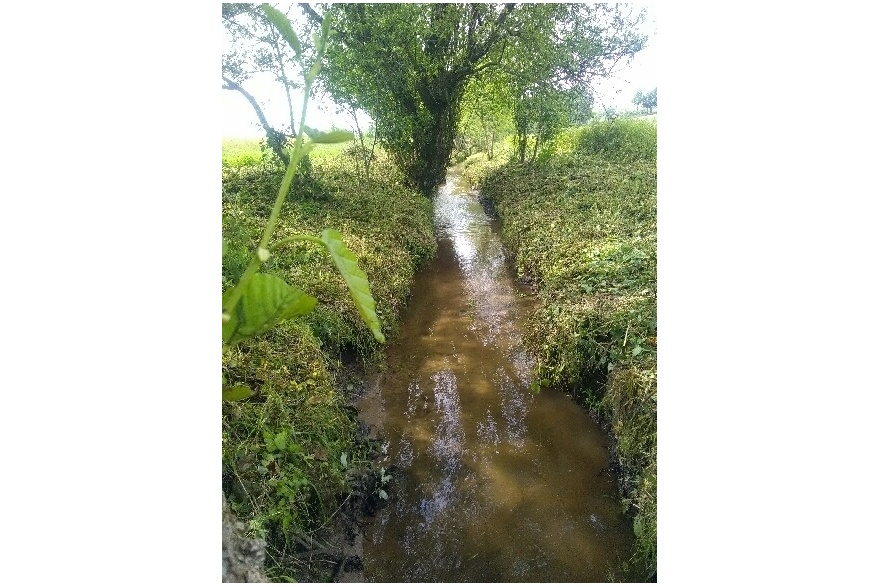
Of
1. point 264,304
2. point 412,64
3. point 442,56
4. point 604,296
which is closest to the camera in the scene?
point 264,304

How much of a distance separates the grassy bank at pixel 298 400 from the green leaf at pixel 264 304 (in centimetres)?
63

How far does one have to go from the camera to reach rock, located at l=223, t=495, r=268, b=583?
5.45 ft

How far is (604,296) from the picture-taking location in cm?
466

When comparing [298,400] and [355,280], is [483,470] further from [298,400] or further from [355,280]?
[355,280]

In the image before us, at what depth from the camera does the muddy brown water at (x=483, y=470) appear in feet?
8.85

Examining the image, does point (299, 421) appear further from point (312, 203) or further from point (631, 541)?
point (312, 203)

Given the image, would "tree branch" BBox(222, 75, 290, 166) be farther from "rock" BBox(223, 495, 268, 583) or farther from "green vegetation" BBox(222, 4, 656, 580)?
"rock" BBox(223, 495, 268, 583)

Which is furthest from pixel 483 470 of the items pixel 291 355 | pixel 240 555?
pixel 240 555

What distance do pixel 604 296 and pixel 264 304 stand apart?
3.88 m

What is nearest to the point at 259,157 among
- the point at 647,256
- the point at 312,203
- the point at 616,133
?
the point at 312,203

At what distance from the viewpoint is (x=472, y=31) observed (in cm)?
930

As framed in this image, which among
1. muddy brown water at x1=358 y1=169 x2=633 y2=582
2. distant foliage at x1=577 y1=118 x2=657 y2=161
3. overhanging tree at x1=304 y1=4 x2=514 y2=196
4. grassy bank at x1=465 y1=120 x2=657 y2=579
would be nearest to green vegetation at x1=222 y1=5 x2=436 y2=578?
muddy brown water at x1=358 y1=169 x2=633 y2=582

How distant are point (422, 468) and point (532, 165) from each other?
11.6 metres

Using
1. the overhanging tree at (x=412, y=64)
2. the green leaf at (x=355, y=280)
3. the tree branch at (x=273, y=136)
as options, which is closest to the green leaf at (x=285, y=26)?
the green leaf at (x=355, y=280)
